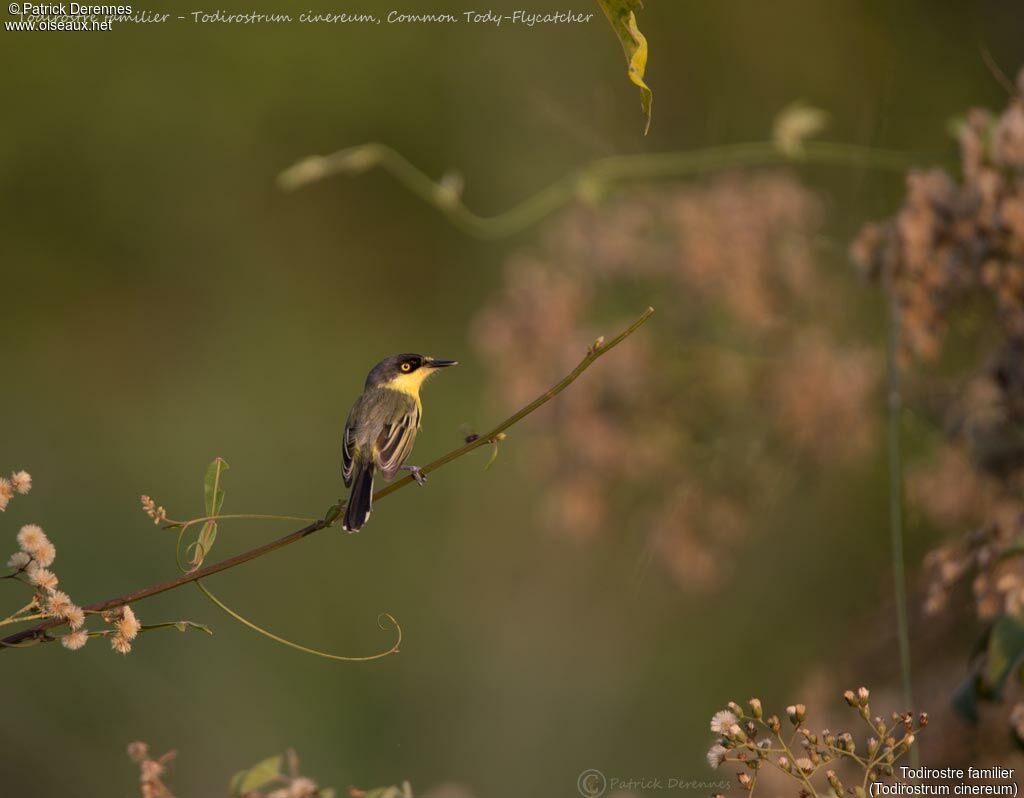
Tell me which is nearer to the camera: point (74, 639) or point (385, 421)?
point (74, 639)

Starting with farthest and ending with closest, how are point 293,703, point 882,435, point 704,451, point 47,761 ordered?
point 293,703 < point 47,761 < point 882,435 < point 704,451

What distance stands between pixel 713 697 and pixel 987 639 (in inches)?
98.5

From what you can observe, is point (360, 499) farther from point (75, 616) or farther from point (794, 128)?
point (794, 128)

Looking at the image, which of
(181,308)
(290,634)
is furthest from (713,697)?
(181,308)

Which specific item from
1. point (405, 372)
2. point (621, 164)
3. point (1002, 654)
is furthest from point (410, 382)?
point (621, 164)

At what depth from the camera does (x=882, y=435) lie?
363cm

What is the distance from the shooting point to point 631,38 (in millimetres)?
1140

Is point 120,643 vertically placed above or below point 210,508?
below

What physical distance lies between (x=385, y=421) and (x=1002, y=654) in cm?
93

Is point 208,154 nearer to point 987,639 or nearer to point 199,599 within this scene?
point 199,599

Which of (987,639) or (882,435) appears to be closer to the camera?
(987,639)

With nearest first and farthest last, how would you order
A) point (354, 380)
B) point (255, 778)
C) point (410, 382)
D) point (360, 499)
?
point (255, 778), point (360, 499), point (410, 382), point (354, 380)

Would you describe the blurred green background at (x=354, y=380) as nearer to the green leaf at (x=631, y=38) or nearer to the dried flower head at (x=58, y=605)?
the green leaf at (x=631, y=38)

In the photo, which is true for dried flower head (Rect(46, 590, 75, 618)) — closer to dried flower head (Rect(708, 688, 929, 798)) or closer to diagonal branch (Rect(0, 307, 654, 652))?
diagonal branch (Rect(0, 307, 654, 652))
